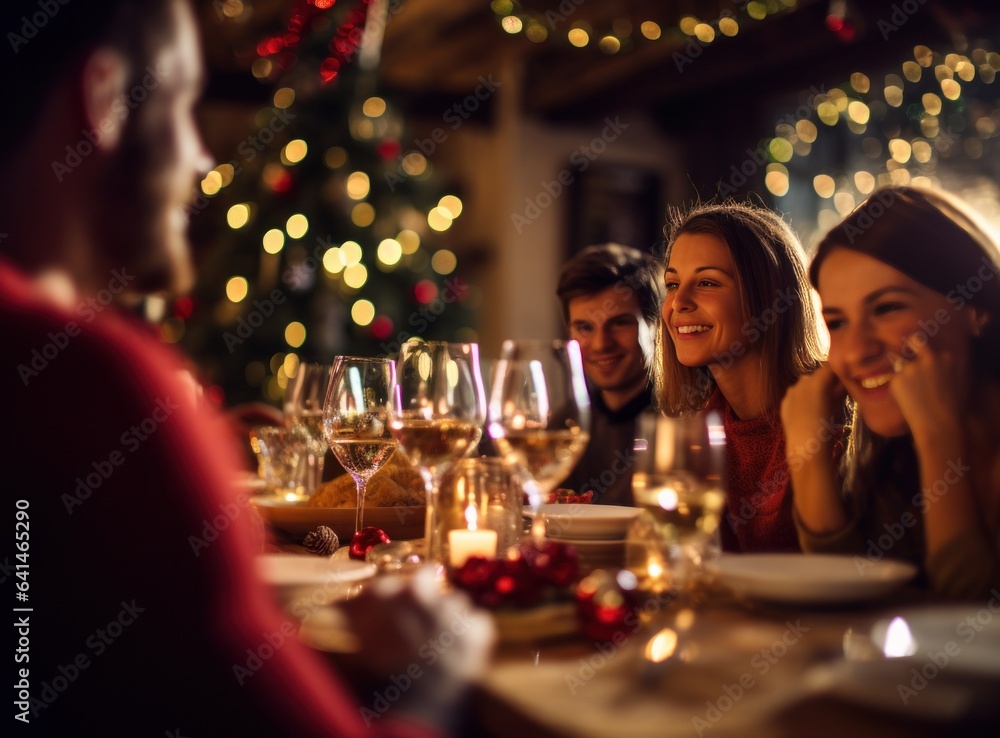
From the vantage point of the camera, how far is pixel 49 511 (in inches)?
27.0

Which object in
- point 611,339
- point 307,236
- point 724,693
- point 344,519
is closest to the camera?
point 724,693

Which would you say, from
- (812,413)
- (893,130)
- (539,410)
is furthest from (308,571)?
(893,130)

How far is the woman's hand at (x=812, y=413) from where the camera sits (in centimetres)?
122

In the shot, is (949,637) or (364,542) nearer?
(949,637)

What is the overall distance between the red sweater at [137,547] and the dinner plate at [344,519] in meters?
0.65

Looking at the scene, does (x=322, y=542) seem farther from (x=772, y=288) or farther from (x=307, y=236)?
(x=307, y=236)

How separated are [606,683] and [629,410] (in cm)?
148

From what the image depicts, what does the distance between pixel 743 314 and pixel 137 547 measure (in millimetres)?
1190

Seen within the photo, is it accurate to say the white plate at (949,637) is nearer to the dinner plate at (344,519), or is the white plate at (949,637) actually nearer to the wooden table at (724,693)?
the wooden table at (724,693)

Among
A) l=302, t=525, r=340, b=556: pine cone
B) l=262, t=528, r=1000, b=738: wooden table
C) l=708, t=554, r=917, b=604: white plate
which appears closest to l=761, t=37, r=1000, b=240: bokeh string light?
l=708, t=554, r=917, b=604: white plate

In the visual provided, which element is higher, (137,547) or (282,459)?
(282,459)

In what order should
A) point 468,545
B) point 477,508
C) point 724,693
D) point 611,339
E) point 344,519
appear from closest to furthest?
point 724,693 < point 468,545 < point 477,508 < point 344,519 < point 611,339

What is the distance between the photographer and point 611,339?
2143mm

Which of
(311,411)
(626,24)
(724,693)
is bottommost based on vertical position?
(724,693)
